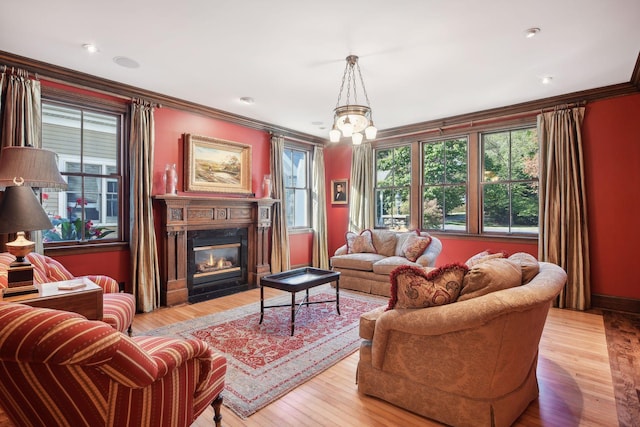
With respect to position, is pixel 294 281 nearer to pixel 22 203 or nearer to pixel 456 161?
pixel 22 203

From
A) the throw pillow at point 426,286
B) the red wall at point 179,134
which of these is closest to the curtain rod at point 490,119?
the red wall at point 179,134

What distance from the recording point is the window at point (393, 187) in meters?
6.20

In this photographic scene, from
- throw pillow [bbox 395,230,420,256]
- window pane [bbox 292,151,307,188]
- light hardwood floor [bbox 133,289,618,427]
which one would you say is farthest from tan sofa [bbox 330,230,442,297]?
light hardwood floor [bbox 133,289,618,427]

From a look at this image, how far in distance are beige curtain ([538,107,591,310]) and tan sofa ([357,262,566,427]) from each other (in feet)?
8.78

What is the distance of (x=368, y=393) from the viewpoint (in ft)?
7.52

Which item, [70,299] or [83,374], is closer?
[83,374]

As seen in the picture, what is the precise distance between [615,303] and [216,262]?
5.45m

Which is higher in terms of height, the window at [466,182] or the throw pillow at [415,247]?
the window at [466,182]

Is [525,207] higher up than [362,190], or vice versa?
[362,190]

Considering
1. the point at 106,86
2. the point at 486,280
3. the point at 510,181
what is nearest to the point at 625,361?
the point at 486,280

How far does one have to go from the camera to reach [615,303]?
418 cm

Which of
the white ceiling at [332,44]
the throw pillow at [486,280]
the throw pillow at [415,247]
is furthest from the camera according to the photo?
the throw pillow at [415,247]

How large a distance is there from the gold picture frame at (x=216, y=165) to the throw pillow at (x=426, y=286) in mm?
3714

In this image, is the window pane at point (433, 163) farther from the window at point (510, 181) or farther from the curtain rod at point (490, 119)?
the window at point (510, 181)
